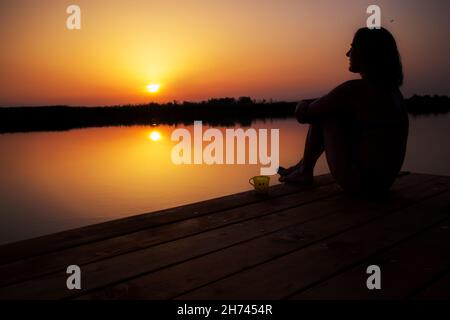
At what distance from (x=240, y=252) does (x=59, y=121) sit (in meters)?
62.6

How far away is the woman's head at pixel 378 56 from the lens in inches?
117

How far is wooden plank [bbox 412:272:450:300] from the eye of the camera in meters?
1.53

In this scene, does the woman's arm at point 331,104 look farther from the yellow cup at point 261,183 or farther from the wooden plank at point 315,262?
the wooden plank at point 315,262

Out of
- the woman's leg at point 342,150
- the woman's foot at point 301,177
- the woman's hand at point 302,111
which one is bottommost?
the woman's foot at point 301,177

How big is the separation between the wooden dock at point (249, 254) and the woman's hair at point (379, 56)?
929 mm

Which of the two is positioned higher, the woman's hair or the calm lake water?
the woman's hair

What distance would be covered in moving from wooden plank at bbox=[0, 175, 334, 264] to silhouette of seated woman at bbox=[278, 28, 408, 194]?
599mm

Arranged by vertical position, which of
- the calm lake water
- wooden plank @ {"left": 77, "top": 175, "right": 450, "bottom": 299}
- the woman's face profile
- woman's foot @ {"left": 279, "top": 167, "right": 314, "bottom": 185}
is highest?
the woman's face profile

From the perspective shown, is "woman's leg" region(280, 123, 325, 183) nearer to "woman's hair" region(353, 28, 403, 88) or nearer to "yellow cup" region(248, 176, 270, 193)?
"yellow cup" region(248, 176, 270, 193)

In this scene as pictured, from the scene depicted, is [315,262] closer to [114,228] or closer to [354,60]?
[114,228]


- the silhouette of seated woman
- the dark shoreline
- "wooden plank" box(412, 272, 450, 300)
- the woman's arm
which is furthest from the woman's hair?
the dark shoreline

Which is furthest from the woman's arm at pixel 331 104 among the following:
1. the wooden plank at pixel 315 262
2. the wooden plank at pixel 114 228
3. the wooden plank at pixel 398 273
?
the wooden plank at pixel 398 273
